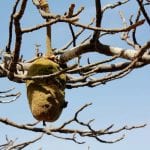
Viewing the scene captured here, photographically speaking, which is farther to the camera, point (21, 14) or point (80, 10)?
point (80, 10)

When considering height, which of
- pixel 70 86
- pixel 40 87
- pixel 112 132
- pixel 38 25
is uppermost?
pixel 38 25

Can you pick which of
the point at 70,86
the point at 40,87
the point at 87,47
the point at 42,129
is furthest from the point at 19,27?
the point at 42,129

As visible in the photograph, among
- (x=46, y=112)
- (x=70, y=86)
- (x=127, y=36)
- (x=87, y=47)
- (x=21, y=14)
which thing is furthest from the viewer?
(x=127, y=36)

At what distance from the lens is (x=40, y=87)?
95.3 inches

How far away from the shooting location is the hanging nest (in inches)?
94.1

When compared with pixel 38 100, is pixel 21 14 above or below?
above

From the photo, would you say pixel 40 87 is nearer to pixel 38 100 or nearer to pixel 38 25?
pixel 38 100

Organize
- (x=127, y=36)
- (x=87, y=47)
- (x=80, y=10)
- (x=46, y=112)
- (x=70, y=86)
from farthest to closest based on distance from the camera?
(x=127, y=36) → (x=70, y=86) → (x=87, y=47) → (x=46, y=112) → (x=80, y=10)

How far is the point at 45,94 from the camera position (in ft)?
7.87

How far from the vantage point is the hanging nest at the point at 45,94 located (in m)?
2.39

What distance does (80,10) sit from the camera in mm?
2160

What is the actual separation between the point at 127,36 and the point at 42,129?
0.97 meters

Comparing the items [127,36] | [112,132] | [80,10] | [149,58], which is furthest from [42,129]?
[80,10]

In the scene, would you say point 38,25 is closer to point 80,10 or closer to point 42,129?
point 80,10
